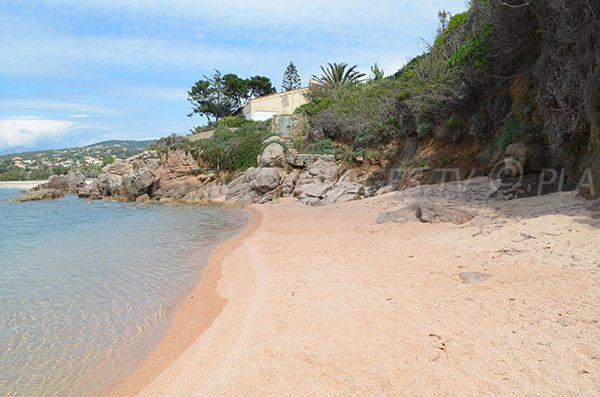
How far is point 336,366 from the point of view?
3.91 m

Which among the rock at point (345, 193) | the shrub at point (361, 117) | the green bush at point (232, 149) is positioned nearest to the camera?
the rock at point (345, 193)

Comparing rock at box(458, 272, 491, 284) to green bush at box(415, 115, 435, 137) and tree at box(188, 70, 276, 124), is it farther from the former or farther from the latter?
tree at box(188, 70, 276, 124)

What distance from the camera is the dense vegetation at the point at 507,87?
8.71 meters

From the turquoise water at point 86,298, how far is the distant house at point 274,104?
92.4 ft

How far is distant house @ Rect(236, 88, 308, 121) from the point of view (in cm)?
4203

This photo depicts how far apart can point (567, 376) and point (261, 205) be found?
19752 mm

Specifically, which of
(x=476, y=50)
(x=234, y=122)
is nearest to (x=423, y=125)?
(x=476, y=50)

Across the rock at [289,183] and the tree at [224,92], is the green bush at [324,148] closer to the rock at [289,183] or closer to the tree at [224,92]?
the rock at [289,183]

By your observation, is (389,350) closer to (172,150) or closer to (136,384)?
(136,384)

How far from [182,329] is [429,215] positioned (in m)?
6.68

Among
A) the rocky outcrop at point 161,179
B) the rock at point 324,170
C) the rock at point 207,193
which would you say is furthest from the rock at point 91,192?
the rock at point 324,170

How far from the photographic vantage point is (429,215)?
1019 cm

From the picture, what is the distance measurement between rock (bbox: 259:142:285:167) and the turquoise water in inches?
474

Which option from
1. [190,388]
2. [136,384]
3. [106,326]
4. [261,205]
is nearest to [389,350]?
[190,388]
